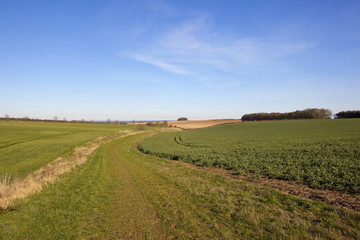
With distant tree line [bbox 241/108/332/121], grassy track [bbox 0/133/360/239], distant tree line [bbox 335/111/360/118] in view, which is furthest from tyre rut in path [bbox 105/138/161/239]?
distant tree line [bbox 241/108/332/121]

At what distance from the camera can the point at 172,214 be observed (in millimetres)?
9422

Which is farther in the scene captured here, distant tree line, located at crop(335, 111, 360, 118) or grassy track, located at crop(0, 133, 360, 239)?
distant tree line, located at crop(335, 111, 360, 118)

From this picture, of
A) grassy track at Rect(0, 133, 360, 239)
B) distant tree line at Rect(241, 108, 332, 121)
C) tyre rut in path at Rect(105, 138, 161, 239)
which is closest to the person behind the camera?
grassy track at Rect(0, 133, 360, 239)

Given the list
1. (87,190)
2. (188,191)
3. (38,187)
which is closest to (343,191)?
(188,191)

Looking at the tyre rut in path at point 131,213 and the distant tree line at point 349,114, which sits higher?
the distant tree line at point 349,114

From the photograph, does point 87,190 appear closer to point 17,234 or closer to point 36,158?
point 17,234

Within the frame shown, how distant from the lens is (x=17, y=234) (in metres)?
7.73

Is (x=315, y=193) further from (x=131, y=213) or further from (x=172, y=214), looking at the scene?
(x=131, y=213)

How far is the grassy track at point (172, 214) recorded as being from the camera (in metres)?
7.64

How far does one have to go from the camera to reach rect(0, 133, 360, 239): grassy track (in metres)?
7.64

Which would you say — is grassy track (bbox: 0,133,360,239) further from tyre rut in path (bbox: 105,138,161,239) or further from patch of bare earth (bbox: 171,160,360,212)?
patch of bare earth (bbox: 171,160,360,212)

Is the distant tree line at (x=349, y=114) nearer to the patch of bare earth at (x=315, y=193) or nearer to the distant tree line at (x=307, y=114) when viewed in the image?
the distant tree line at (x=307, y=114)

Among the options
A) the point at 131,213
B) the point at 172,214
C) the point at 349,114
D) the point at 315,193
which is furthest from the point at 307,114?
the point at 131,213

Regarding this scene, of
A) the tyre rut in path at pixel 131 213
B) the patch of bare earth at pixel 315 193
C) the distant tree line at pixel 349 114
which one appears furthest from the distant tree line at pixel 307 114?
the tyre rut in path at pixel 131 213
